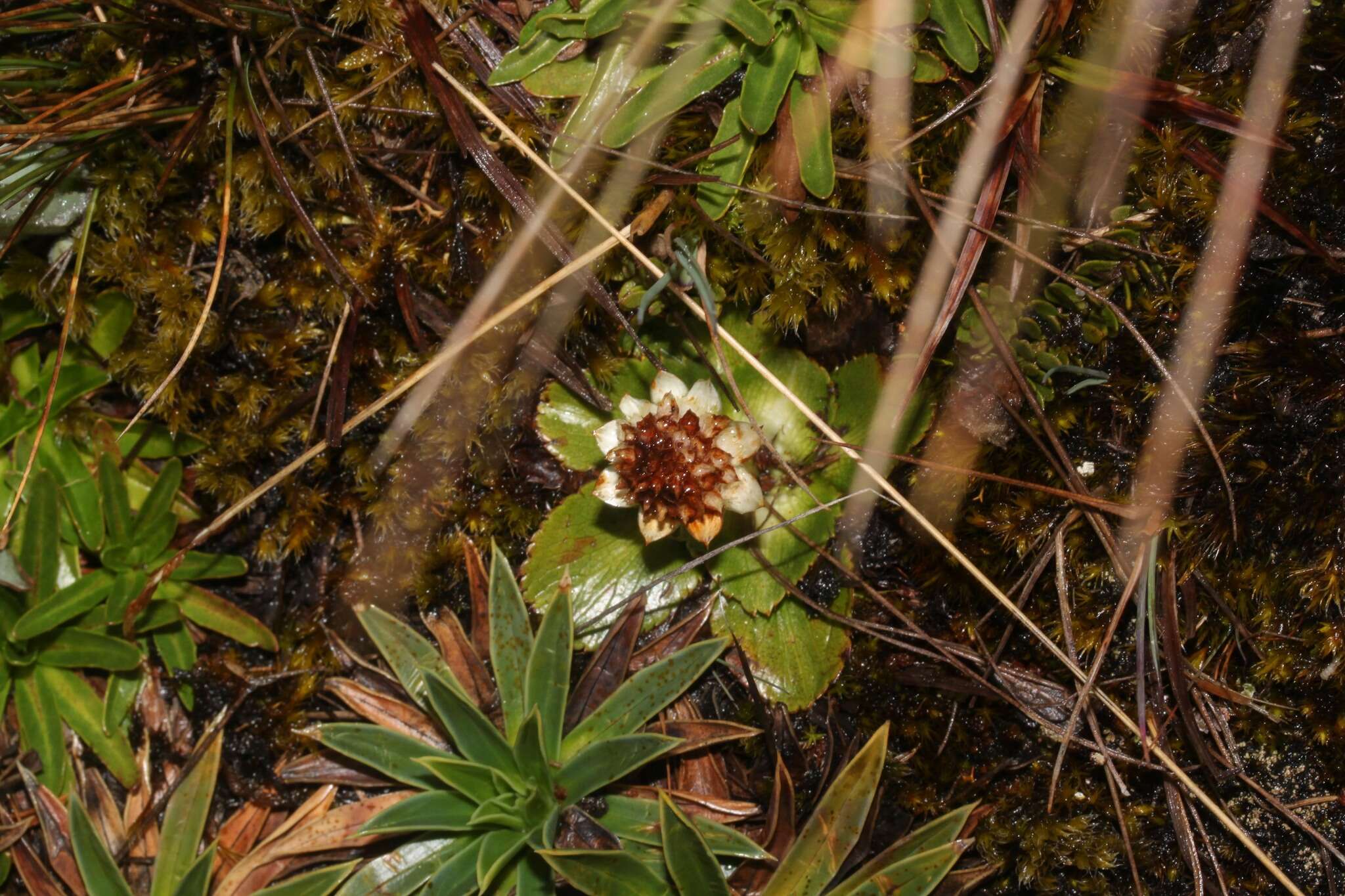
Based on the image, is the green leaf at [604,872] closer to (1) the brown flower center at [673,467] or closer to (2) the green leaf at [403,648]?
(2) the green leaf at [403,648]

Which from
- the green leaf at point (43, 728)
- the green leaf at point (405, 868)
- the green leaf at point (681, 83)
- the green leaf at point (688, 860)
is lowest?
the green leaf at point (405, 868)

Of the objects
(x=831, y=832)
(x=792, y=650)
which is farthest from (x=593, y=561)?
(x=831, y=832)

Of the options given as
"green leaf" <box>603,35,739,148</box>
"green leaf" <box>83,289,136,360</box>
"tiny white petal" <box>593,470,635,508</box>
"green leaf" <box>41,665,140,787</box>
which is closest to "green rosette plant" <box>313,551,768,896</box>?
"tiny white petal" <box>593,470,635,508</box>

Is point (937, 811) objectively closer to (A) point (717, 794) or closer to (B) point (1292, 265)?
(A) point (717, 794)

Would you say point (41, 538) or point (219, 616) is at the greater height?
point (41, 538)

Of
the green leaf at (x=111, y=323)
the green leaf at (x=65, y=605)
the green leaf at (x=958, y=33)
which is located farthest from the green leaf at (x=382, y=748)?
the green leaf at (x=958, y=33)

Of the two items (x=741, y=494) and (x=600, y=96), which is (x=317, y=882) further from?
(x=600, y=96)
